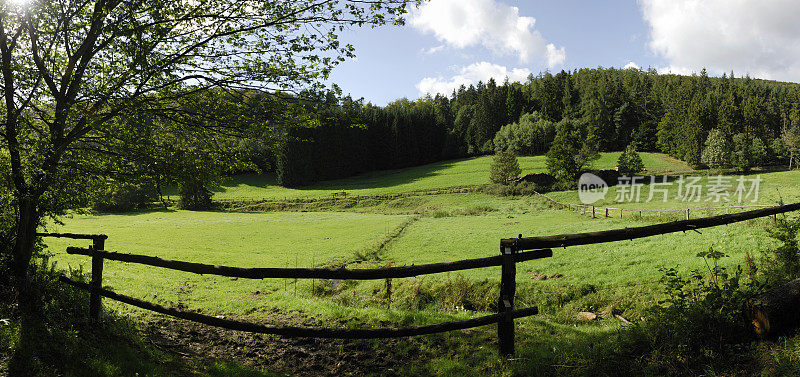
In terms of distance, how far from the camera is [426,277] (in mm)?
17234

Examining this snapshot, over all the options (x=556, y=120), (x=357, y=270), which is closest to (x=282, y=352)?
(x=357, y=270)

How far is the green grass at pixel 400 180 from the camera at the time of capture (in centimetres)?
7019

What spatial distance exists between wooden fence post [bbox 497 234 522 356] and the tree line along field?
0.27 metres

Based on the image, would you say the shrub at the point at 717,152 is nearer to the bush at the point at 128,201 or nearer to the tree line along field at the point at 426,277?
the tree line along field at the point at 426,277

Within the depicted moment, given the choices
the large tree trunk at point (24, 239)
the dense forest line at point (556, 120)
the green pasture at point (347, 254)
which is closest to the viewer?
the large tree trunk at point (24, 239)

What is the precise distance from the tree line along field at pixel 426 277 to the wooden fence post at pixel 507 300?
0.27 metres

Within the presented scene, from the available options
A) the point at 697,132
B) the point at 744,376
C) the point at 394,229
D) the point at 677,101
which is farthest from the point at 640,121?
the point at 744,376

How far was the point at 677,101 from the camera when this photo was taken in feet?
326

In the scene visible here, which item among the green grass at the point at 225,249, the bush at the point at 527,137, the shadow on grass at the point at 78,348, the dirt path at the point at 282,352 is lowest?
the green grass at the point at 225,249

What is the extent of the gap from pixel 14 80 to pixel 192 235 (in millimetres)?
28524

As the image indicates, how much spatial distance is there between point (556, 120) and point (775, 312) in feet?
452

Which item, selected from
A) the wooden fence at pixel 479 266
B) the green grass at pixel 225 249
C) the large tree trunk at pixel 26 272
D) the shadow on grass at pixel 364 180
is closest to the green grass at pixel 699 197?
the green grass at pixel 225 249

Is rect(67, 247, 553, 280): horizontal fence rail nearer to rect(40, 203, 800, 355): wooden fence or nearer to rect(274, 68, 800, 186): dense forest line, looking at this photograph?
rect(40, 203, 800, 355): wooden fence

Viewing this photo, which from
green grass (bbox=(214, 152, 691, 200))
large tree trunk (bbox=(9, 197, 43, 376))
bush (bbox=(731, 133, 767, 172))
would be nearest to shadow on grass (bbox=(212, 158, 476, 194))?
green grass (bbox=(214, 152, 691, 200))
